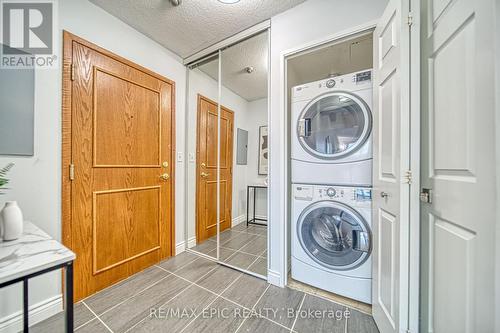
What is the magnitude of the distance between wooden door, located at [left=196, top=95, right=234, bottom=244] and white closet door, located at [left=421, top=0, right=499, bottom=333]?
226cm

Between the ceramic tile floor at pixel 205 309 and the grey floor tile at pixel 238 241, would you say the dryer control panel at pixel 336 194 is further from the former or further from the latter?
the grey floor tile at pixel 238 241

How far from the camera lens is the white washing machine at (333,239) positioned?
1.36 metres

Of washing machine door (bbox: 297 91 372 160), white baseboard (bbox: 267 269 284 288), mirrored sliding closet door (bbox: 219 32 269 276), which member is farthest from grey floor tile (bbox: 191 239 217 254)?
washing machine door (bbox: 297 91 372 160)

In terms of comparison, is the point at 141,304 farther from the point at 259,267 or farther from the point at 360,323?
the point at 360,323

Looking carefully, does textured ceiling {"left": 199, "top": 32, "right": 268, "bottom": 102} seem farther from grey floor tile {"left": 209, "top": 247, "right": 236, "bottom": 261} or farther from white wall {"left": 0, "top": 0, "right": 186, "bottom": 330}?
grey floor tile {"left": 209, "top": 247, "right": 236, "bottom": 261}

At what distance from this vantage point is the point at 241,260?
2113 millimetres

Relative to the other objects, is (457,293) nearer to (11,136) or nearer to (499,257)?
(499,257)

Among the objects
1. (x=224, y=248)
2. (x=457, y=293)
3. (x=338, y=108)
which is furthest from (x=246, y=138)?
(x=457, y=293)

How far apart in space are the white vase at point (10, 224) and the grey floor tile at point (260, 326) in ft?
4.32

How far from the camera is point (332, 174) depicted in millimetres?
1481

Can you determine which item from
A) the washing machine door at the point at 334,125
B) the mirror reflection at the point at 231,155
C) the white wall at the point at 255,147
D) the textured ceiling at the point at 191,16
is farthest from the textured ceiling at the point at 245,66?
the washing machine door at the point at 334,125

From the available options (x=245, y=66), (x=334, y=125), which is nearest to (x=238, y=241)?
(x=334, y=125)

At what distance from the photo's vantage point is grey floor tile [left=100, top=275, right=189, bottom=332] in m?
1.23

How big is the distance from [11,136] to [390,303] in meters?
2.45
